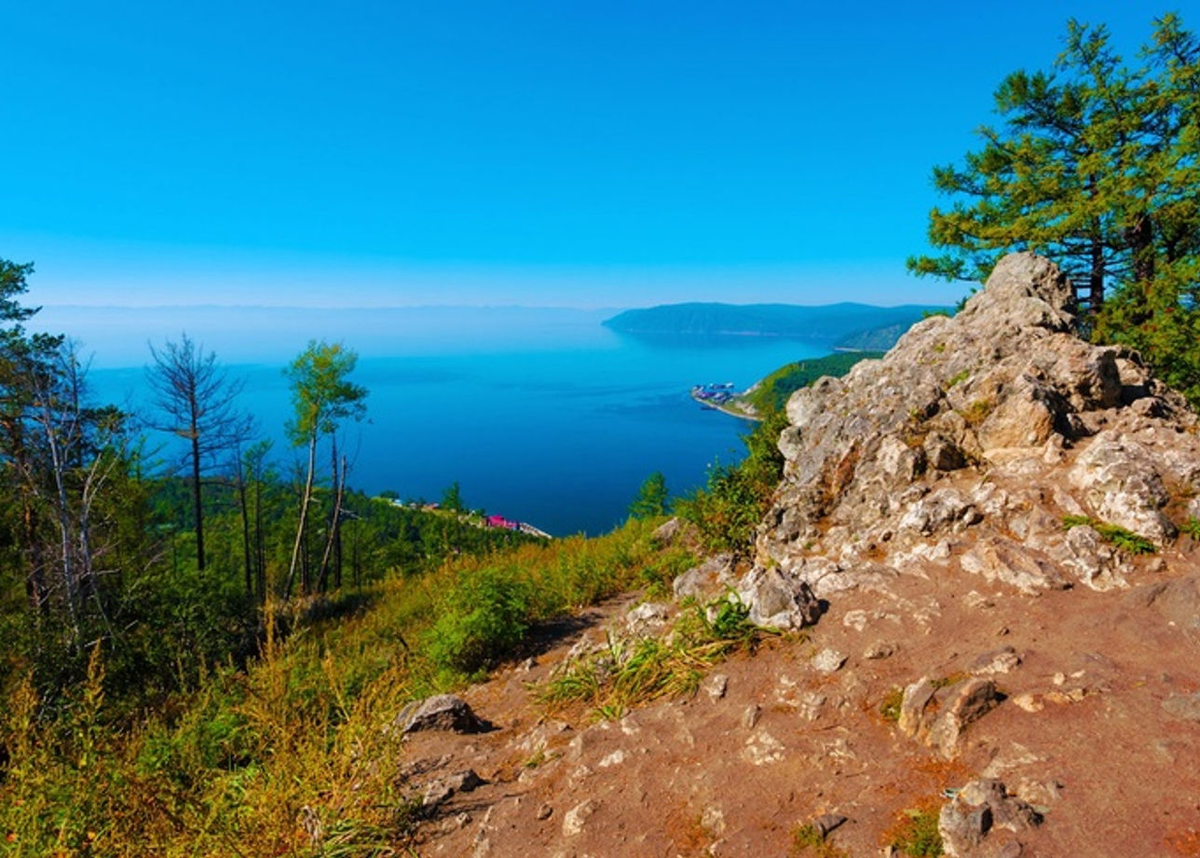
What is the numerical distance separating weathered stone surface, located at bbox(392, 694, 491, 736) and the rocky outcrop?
363 cm

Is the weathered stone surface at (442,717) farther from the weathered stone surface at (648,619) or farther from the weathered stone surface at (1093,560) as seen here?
the weathered stone surface at (1093,560)

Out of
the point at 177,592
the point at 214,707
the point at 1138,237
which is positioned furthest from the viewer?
the point at 1138,237

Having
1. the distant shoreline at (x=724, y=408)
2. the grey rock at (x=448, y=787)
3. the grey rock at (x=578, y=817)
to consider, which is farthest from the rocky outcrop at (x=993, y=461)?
the distant shoreline at (x=724, y=408)

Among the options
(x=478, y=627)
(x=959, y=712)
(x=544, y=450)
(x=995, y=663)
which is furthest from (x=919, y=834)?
(x=544, y=450)

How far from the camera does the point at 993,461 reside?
21.0ft

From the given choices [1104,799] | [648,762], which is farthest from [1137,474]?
[648,762]

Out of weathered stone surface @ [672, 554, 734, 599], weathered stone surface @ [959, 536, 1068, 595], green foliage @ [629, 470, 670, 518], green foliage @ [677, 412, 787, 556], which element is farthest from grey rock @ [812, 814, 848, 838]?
green foliage @ [629, 470, 670, 518]

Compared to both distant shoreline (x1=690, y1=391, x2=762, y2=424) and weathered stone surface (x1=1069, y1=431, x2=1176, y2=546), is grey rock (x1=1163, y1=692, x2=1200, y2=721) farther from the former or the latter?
distant shoreline (x1=690, y1=391, x2=762, y2=424)

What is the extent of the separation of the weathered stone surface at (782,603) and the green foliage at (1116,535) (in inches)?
94.8

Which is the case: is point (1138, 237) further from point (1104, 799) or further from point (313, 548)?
point (313, 548)

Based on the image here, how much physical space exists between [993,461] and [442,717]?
6.62 meters

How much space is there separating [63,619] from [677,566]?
438 inches

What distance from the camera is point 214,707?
25.4 feet

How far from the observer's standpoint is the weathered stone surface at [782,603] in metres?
5.03
